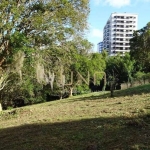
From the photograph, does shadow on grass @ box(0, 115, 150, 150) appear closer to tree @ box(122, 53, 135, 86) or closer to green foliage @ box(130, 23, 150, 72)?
green foliage @ box(130, 23, 150, 72)

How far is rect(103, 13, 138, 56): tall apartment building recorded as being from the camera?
110312 millimetres

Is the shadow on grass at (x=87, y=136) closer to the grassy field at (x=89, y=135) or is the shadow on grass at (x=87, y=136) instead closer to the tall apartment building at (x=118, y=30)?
the grassy field at (x=89, y=135)

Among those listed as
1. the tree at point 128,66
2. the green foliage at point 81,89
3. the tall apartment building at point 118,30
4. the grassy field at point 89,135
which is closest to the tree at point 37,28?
the grassy field at point 89,135

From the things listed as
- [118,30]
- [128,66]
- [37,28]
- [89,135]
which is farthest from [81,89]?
[118,30]

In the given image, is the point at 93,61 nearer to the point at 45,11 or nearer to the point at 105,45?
the point at 45,11

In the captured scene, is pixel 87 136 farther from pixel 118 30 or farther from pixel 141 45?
pixel 118 30

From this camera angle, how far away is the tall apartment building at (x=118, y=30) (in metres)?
110

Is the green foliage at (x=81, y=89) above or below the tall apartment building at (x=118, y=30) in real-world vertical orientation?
below

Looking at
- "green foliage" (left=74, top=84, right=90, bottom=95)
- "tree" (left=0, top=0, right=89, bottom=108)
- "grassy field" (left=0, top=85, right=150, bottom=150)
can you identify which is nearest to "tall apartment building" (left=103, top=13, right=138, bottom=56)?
"green foliage" (left=74, top=84, right=90, bottom=95)

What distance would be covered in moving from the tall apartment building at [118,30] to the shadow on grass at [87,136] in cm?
10140

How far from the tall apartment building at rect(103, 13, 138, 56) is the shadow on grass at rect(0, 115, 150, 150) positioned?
3992 inches

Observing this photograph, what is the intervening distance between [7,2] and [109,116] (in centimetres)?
1043

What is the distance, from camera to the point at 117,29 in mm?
111562

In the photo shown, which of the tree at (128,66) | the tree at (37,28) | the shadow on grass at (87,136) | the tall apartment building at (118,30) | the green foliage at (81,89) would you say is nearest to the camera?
the shadow on grass at (87,136)
